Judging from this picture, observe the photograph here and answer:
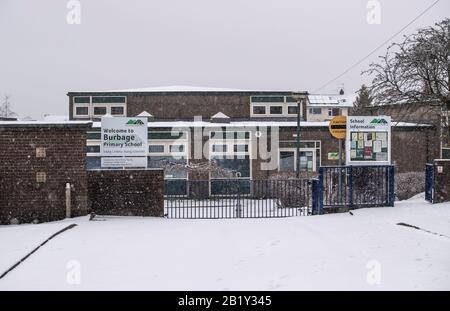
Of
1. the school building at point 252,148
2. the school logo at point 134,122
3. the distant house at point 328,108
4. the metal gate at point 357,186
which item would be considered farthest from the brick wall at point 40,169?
the distant house at point 328,108

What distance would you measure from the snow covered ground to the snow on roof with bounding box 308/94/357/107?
63.5m

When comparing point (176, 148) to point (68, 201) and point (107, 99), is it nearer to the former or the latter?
point (68, 201)

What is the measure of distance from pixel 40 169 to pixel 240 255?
7.59 metres

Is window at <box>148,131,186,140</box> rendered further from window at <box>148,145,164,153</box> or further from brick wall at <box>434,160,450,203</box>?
brick wall at <box>434,160,450,203</box>

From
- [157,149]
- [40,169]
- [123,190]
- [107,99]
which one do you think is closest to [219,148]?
[157,149]

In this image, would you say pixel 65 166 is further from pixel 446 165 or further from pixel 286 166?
pixel 286 166

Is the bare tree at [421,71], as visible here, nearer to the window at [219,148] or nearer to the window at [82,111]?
the window at [219,148]

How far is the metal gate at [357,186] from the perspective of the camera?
1314 centimetres

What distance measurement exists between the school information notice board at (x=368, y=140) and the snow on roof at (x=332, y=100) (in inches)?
2409

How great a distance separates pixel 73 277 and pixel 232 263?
2.47 metres

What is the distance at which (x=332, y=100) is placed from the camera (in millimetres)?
75188

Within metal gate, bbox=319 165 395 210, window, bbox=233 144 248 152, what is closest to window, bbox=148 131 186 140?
window, bbox=233 144 248 152

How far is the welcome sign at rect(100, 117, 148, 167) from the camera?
1327cm
